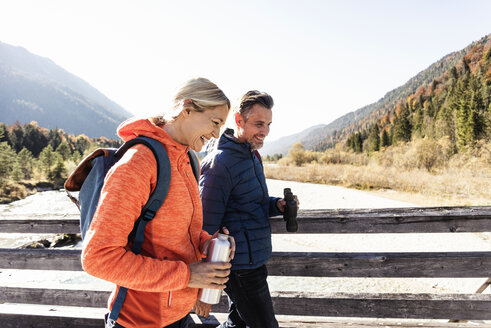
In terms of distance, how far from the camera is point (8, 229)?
231 cm

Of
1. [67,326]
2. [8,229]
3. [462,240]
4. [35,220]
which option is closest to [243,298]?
[67,326]

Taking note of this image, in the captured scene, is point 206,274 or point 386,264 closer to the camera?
point 206,274

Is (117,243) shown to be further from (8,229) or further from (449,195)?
(449,195)

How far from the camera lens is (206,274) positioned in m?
1.03

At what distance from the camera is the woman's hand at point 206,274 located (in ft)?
3.34

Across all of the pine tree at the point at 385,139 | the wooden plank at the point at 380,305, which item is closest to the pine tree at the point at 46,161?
the wooden plank at the point at 380,305

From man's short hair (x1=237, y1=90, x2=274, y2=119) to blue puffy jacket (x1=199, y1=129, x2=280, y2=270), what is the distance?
7.5 inches

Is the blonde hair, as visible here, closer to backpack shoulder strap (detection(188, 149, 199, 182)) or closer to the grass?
backpack shoulder strap (detection(188, 149, 199, 182))

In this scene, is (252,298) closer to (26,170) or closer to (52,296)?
(52,296)

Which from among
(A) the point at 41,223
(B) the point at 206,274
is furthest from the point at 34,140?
(B) the point at 206,274

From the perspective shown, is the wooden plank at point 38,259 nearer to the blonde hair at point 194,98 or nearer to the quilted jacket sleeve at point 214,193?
the quilted jacket sleeve at point 214,193

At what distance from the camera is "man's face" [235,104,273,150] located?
5.84 feet

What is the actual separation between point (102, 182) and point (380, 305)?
2.09 meters

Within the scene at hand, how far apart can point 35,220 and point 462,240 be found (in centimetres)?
1084
